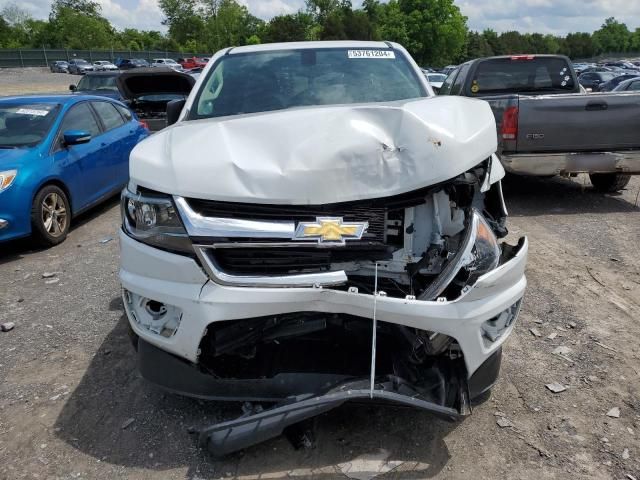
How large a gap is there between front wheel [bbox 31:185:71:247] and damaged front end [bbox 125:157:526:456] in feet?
12.0

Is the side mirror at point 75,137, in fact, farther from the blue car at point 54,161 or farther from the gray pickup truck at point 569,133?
the gray pickup truck at point 569,133

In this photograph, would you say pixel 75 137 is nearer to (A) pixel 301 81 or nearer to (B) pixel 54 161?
(B) pixel 54 161

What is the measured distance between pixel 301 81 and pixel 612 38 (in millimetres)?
159963

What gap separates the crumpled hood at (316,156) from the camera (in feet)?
8.04

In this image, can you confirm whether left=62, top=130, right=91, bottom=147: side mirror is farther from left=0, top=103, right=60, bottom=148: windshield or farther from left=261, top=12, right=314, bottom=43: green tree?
left=261, top=12, right=314, bottom=43: green tree

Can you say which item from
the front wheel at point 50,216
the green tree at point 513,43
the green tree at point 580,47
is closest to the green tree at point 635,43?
the green tree at point 580,47

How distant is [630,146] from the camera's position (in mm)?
6594

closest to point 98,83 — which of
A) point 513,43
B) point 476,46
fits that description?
point 476,46

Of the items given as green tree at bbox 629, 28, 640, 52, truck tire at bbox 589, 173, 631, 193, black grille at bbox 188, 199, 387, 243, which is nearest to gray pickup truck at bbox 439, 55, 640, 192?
truck tire at bbox 589, 173, 631, 193

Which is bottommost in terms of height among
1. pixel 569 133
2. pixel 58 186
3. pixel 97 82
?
pixel 58 186

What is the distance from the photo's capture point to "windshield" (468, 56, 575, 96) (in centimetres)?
823

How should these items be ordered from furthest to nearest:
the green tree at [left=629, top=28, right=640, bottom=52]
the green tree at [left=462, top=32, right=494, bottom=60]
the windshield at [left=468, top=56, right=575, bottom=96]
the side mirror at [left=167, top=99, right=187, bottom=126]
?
1. the green tree at [left=629, top=28, right=640, bottom=52]
2. the green tree at [left=462, top=32, right=494, bottom=60]
3. the windshield at [left=468, top=56, right=575, bottom=96]
4. the side mirror at [left=167, top=99, right=187, bottom=126]

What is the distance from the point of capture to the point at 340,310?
2.37 metres

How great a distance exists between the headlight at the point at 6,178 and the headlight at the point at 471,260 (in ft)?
15.5
